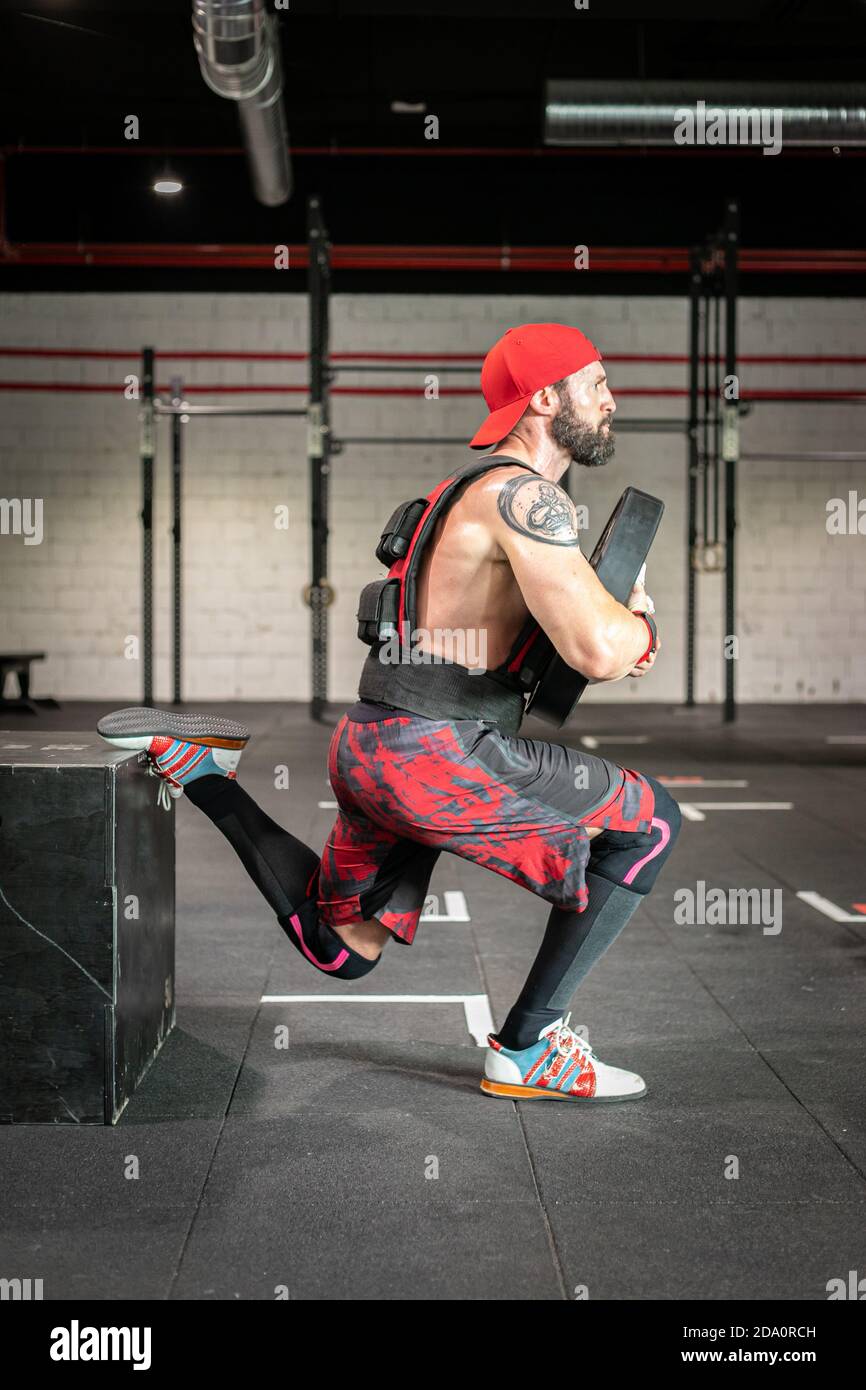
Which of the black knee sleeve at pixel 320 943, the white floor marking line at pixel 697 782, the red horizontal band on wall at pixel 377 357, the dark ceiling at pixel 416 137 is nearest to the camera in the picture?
the black knee sleeve at pixel 320 943

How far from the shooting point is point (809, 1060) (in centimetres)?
280

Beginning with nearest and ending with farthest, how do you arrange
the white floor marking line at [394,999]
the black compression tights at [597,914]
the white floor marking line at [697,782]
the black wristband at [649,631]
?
the black wristband at [649,631], the black compression tights at [597,914], the white floor marking line at [394,999], the white floor marking line at [697,782]

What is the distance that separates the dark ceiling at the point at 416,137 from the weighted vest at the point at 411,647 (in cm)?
639

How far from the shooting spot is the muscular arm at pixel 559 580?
223 cm

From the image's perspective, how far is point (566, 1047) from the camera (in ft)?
8.29

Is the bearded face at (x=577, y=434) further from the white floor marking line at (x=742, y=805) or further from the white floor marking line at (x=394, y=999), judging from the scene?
the white floor marking line at (x=742, y=805)

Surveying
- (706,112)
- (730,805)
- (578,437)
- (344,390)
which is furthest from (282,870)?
(344,390)

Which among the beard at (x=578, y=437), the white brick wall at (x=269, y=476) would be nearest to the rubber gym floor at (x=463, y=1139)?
the beard at (x=578, y=437)

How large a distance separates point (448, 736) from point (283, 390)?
1068 centimetres

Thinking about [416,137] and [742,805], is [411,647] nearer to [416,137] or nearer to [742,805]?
[742,805]

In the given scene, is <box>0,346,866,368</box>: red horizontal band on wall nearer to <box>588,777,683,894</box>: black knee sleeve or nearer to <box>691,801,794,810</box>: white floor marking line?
<box>691,801,794,810</box>: white floor marking line

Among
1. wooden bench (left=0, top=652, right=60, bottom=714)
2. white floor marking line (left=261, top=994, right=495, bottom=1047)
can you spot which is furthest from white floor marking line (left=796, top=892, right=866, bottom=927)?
wooden bench (left=0, top=652, right=60, bottom=714)

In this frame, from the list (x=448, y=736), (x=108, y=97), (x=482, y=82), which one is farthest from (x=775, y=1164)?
(x=108, y=97)

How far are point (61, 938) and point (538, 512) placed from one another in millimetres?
1141
